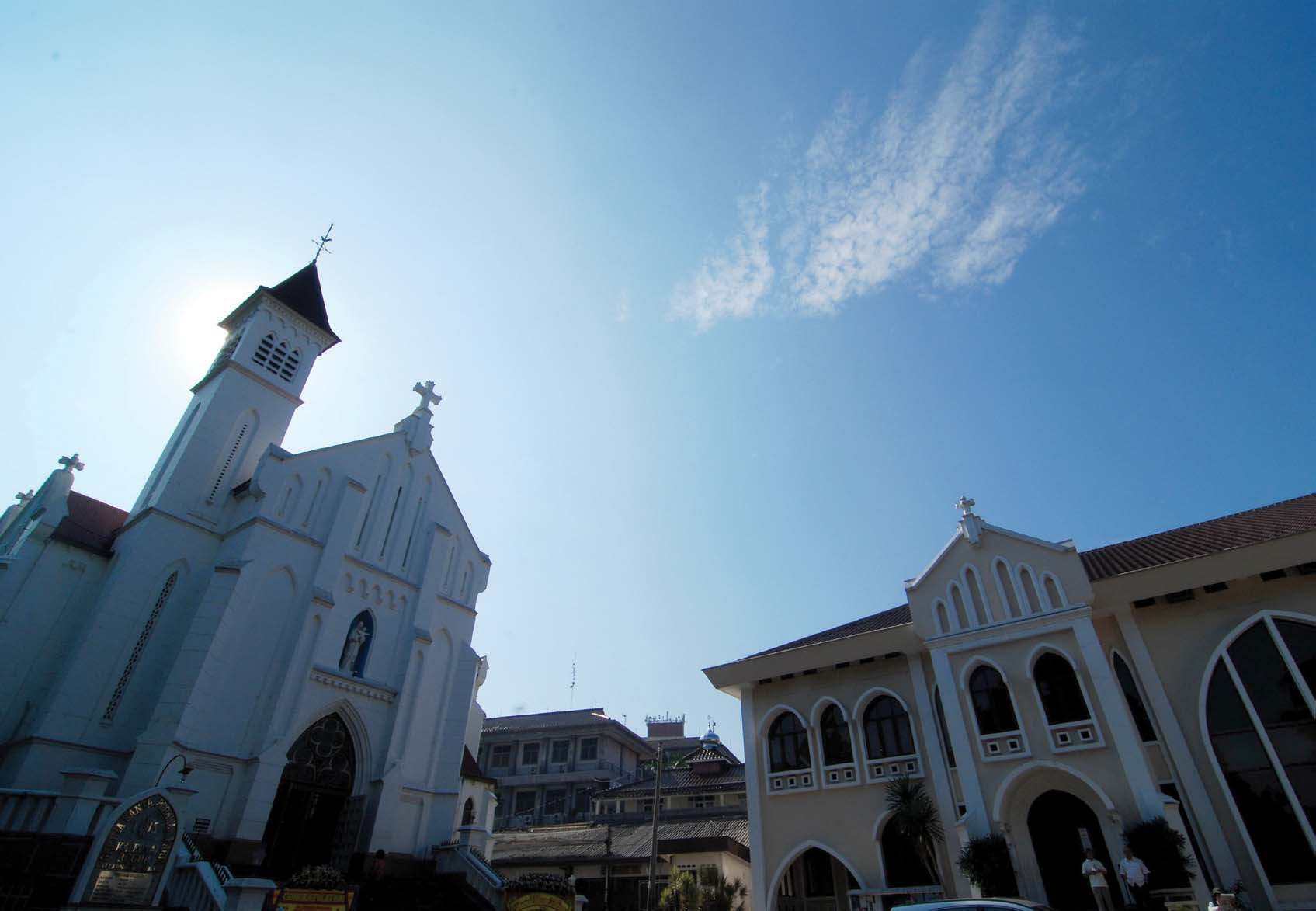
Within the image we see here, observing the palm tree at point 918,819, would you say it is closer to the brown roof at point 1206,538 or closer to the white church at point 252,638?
the brown roof at point 1206,538

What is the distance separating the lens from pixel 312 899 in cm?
1165

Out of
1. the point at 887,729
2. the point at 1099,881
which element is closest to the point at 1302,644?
the point at 1099,881

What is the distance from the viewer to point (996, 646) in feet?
57.9

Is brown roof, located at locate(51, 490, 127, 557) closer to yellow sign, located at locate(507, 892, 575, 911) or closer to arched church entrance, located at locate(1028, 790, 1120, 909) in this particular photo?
yellow sign, located at locate(507, 892, 575, 911)

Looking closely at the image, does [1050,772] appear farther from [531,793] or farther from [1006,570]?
[531,793]

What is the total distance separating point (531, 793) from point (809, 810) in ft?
104

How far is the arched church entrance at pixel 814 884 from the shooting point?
19.9 meters

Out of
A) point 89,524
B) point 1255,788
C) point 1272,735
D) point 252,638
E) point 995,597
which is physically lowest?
point 1255,788

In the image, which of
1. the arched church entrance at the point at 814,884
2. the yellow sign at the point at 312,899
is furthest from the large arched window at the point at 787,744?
the yellow sign at the point at 312,899

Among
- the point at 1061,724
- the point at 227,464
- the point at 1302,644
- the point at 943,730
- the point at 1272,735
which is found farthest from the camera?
the point at 227,464

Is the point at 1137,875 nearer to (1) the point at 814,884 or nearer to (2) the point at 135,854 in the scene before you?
(1) the point at 814,884

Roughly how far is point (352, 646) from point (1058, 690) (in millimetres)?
19440

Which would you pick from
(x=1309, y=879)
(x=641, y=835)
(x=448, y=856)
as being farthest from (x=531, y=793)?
(x=1309, y=879)

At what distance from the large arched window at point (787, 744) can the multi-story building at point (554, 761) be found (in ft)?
84.3
